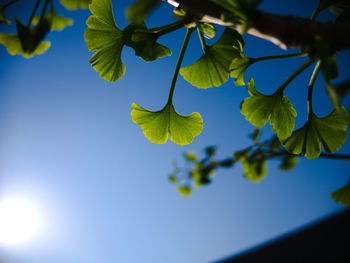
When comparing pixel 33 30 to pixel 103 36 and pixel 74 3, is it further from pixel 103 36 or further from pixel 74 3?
pixel 103 36

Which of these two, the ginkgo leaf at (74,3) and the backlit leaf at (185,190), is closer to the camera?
the ginkgo leaf at (74,3)

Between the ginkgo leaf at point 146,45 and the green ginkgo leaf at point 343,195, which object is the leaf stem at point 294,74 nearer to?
the ginkgo leaf at point 146,45

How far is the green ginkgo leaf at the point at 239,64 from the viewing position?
0.32m

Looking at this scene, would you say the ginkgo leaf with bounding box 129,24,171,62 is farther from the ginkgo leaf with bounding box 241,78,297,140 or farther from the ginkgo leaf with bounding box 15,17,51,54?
the ginkgo leaf with bounding box 15,17,51,54

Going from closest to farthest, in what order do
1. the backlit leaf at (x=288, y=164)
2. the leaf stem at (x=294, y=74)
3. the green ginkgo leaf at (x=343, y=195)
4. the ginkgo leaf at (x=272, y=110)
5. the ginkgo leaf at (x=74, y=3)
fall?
the leaf stem at (x=294, y=74), the ginkgo leaf at (x=272, y=110), the green ginkgo leaf at (x=343, y=195), the ginkgo leaf at (x=74, y=3), the backlit leaf at (x=288, y=164)

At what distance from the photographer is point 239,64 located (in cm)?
32

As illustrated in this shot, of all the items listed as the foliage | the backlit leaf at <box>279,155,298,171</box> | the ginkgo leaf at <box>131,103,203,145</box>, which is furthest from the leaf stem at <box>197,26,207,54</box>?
the backlit leaf at <box>279,155,298,171</box>

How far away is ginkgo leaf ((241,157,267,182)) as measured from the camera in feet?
2.38

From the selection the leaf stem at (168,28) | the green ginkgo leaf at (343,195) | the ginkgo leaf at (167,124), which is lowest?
the green ginkgo leaf at (343,195)

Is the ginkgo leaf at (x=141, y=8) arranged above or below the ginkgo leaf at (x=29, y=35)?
below

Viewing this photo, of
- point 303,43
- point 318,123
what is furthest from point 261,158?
point 303,43

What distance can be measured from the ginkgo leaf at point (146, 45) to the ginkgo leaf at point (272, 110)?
0.52 ft

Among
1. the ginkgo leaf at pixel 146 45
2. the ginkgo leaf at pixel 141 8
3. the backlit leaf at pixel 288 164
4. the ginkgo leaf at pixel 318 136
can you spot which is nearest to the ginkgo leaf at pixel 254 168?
the backlit leaf at pixel 288 164

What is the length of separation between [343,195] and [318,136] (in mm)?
206
